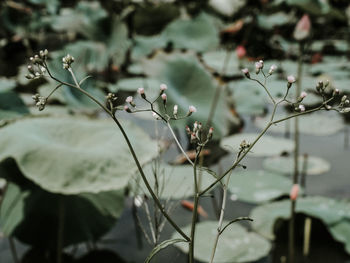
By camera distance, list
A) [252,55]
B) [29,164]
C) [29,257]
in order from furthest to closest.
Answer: [252,55] < [29,257] < [29,164]

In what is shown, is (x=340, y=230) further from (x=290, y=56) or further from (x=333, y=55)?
(x=333, y=55)

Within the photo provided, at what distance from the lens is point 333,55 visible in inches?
190

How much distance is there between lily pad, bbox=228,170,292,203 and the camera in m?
1.80

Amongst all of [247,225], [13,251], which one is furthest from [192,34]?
[13,251]

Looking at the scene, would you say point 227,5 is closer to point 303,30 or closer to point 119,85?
point 119,85

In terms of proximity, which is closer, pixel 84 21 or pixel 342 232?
pixel 342 232

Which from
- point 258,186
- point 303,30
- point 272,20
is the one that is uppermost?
point 303,30

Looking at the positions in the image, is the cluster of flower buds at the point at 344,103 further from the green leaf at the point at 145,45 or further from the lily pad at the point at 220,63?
the green leaf at the point at 145,45

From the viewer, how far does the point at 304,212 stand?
1546mm

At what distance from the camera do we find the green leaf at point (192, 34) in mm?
3633

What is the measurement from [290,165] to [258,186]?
12.3 inches

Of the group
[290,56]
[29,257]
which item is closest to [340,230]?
[29,257]

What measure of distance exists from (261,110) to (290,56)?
2000 millimetres

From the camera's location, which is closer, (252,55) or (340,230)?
(340,230)
